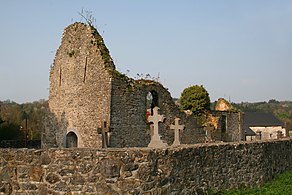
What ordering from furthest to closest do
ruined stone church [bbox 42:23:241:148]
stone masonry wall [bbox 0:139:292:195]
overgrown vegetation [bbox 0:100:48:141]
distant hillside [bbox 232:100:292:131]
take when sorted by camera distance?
distant hillside [bbox 232:100:292:131]
overgrown vegetation [bbox 0:100:48:141]
ruined stone church [bbox 42:23:241:148]
stone masonry wall [bbox 0:139:292:195]

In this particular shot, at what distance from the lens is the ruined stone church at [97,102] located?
15375 mm

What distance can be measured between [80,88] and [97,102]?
176cm

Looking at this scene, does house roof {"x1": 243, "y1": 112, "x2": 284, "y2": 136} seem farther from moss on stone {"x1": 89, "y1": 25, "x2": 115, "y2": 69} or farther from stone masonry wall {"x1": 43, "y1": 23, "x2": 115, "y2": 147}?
moss on stone {"x1": 89, "y1": 25, "x2": 115, "y2": 69}

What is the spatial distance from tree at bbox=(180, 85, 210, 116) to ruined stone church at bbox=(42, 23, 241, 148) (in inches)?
67.8

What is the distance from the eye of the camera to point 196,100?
2136 cm

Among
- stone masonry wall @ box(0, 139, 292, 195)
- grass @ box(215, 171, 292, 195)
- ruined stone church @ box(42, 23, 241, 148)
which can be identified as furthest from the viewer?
ruined stone church @ box(42, 23, 241, 148)

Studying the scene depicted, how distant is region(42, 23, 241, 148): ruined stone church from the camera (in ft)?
50.4

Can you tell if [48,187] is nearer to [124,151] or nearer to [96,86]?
[124,151]

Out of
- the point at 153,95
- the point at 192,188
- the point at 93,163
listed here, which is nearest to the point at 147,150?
the point at 93,163

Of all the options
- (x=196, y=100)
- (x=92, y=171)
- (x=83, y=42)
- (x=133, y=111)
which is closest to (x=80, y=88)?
(x=83, y=42)

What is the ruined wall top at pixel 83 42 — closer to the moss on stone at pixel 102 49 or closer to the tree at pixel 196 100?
the moss on stone at pixel 102 49

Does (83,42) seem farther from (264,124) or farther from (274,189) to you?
(264,124)

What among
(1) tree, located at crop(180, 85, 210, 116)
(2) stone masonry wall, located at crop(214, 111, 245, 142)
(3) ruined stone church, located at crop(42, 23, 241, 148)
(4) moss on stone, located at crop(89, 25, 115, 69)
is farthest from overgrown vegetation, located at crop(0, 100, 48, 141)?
(2) stone masonry wall, located at crop(214, 111, 245, 142)

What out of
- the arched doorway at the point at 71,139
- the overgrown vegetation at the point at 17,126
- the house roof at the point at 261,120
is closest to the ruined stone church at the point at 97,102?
the arched doorway at the point at 71,139
